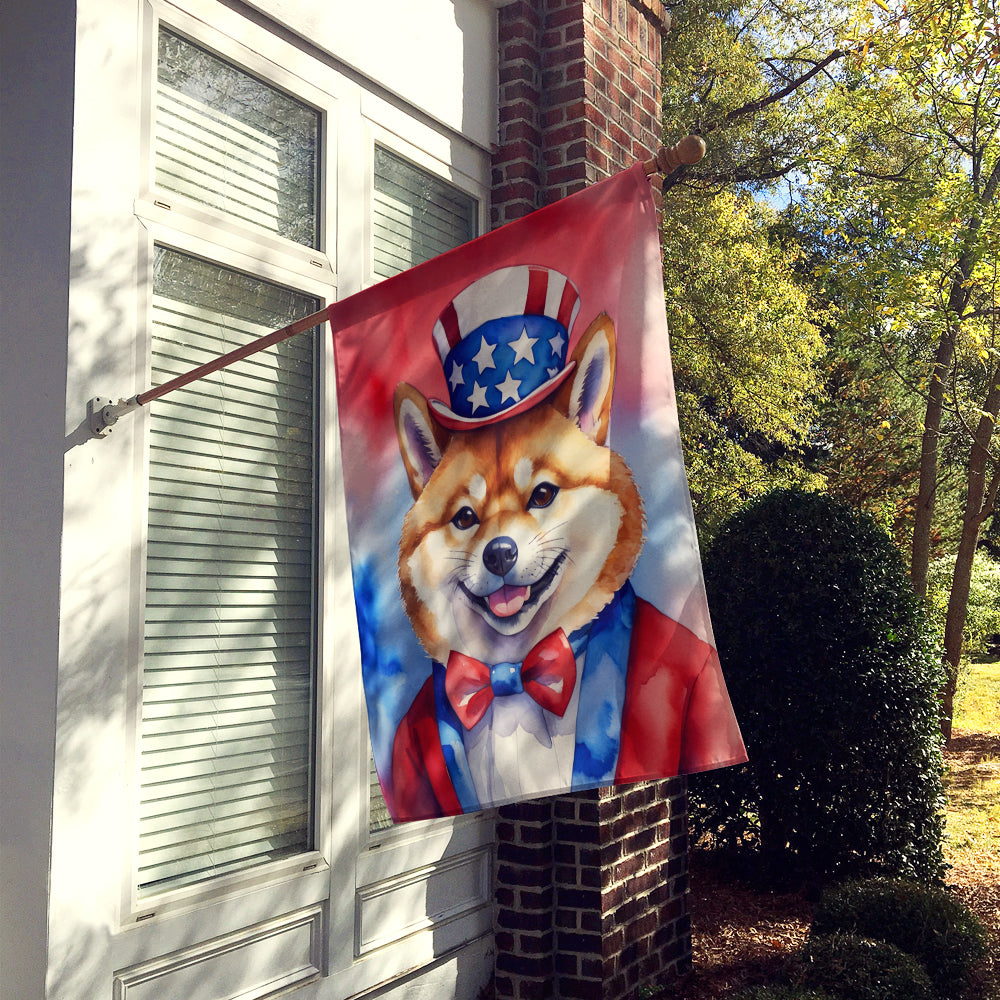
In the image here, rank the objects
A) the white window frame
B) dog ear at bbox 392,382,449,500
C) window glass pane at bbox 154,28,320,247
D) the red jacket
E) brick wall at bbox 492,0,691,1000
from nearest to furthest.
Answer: the red jacket
dog ear at bbox 392,382,449,500
the white window frame
window glass pane at bbox 154,28,320,247
brick wall at bbox 492,0,691,1000

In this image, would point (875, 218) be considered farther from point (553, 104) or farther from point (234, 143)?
point (234, 143)

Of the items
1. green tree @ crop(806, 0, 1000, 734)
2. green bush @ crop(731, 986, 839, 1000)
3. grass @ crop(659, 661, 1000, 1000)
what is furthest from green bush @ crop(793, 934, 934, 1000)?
green tree @ crop(806, 0, 1000, 734)

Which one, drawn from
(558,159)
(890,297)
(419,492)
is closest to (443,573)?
(419,492)

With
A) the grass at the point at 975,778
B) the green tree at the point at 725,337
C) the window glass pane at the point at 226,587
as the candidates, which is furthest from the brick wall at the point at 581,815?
the green tree at the point at 725,337

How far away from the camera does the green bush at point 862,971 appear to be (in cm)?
411

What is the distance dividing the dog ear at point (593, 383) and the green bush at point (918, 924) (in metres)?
3.27

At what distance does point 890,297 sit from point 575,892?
6056 mm

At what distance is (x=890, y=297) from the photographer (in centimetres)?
848

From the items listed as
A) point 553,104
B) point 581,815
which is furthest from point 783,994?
point 553,104

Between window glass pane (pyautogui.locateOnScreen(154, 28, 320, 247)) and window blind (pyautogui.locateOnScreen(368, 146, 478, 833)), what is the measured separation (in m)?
0.40

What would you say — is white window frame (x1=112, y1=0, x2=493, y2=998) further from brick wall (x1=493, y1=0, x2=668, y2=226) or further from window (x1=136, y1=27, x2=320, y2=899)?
brick wall (x1=493, y1=0, x2=668, y2=226)

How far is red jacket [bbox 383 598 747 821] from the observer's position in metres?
2.33

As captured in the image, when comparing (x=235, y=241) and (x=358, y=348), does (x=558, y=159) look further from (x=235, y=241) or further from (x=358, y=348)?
(x=358, y=348)

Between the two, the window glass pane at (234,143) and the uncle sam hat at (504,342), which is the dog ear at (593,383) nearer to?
the uncle sam hat at (504,342)
